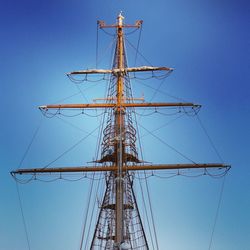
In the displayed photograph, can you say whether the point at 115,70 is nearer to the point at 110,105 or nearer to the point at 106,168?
the point at 110,105

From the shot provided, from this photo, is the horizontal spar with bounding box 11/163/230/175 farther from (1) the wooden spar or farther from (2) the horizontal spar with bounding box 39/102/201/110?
(1) the wooden spar

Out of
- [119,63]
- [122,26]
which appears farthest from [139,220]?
[122,26]

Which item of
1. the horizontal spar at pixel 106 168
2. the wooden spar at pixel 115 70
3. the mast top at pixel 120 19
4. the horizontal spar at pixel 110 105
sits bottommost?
the horizontal spar at pixel 106 168

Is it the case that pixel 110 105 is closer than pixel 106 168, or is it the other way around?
pixel 106 168

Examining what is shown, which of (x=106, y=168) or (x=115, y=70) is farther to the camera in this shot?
(x=115, y=70)

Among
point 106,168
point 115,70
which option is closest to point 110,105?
point 115,70

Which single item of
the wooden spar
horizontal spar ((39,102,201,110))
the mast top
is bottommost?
horizontal spar ((39,102,201,110))

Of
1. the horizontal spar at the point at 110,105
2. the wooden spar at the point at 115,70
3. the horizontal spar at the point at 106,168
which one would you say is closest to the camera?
the horizontal spar at the point at 106,168

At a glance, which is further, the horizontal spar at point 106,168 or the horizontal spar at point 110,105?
the horizontal spar at point 110,105

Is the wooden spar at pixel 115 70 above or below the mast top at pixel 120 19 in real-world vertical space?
below

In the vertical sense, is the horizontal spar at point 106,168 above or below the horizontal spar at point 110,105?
below

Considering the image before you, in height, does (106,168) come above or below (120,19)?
below

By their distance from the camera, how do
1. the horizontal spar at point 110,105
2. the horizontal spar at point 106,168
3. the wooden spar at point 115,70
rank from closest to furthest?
1. the horizontal spar at point 106,168
2. the horizontal spar at point 110,105
3. the wooden spar at point 115,70

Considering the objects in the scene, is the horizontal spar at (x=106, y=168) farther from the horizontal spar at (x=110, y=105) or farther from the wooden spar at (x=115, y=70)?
the wooden spar at (x=115, y=70)
